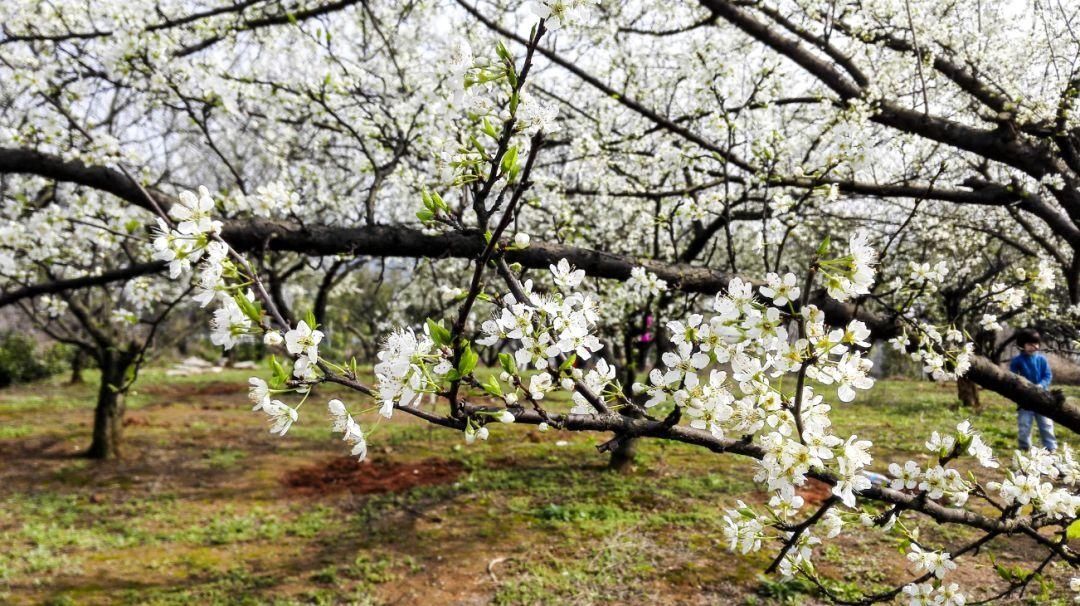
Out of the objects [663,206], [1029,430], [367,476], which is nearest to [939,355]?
[663,206]

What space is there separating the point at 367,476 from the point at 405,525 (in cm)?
160

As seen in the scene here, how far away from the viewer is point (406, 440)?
26.8ft

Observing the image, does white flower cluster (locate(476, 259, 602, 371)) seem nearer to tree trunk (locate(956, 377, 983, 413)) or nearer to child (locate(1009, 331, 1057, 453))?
child (locate(1009, 331, 1057, 453))

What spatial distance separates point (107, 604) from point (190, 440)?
16.1ft

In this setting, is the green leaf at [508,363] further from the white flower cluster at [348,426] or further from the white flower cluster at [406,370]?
the white flower cluster at [348,426]

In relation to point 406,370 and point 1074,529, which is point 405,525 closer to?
point 406,370

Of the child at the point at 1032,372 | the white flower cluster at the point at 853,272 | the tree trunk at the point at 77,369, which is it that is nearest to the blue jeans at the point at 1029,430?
the child at the point at 1032,372

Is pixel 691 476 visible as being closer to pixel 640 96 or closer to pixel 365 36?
pixel 640 96

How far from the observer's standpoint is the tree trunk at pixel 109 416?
7117 mm

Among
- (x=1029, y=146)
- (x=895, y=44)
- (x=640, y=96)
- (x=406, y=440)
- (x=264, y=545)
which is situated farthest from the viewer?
(x=406, y=440)

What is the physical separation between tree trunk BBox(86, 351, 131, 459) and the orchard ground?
8.1 inches

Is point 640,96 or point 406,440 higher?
point 640,96

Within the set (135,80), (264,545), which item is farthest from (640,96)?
(264,545)

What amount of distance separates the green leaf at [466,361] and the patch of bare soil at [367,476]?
5450 millimetres
